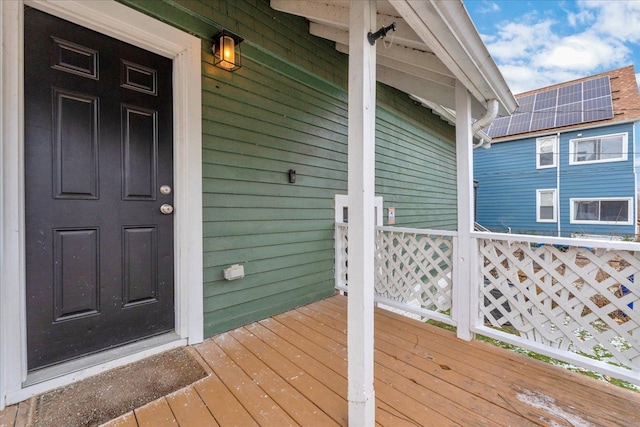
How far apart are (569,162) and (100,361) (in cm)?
1241

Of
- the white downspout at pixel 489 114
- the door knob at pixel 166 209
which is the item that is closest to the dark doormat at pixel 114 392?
the door knob at pixel 166 209

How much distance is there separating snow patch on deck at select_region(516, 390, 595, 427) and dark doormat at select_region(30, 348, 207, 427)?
1869mm

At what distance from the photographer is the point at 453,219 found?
6.71m

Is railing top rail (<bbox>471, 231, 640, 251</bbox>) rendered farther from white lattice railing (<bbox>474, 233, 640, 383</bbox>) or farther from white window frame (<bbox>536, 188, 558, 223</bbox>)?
white window frame (<bbox>536, 188, 558, 223</bbox>)

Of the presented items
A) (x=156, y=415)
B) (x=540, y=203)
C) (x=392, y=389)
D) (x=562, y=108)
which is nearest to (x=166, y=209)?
(x=156, y=415)

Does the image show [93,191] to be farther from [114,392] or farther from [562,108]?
[562,108]

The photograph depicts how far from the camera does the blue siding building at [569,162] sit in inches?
324

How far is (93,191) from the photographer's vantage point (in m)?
1.66

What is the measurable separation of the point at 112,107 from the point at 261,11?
157 centimetres

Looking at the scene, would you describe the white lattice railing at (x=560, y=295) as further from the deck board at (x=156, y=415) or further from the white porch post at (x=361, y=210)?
the deck board at (x=156, y=415)

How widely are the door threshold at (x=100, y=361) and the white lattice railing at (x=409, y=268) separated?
1807 mm

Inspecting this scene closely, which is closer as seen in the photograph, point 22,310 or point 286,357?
point 22,310

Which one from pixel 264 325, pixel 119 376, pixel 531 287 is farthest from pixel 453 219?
pixel 119 376

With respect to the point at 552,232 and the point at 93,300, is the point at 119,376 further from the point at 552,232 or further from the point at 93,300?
the point at 552,232
